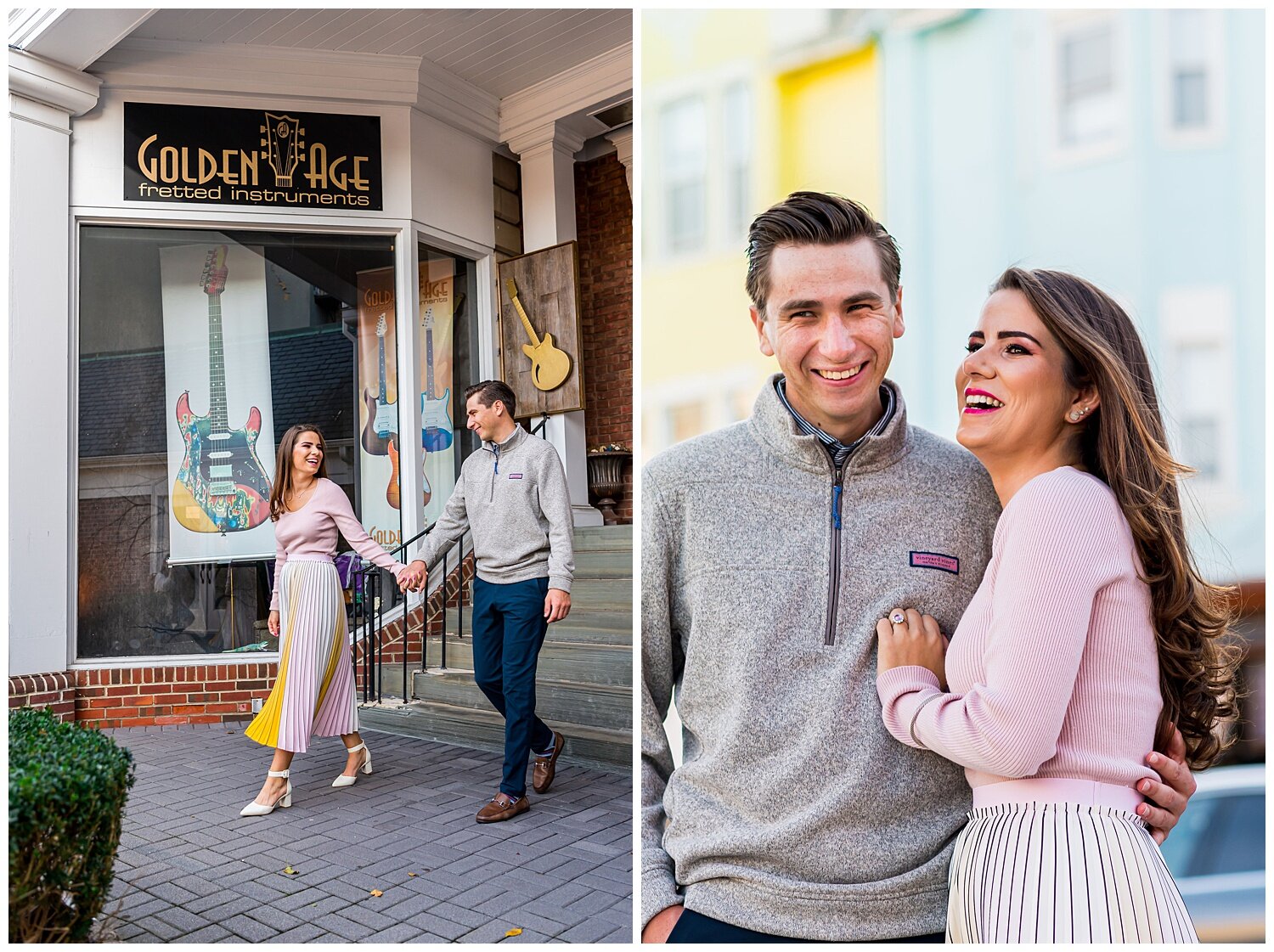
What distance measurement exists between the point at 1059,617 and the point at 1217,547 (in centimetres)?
70

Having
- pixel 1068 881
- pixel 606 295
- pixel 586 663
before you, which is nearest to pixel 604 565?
pixel 586 663

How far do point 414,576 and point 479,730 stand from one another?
64.2 inches

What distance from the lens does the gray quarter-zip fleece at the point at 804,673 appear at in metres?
1.98

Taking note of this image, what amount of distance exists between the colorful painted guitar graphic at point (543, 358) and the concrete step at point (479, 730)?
2.65 m

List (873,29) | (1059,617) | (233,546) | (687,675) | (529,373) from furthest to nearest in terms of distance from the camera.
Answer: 1. (529,373)
2. (233,546)
3. (873,29)
4. (687,675)
5. (1059,617)

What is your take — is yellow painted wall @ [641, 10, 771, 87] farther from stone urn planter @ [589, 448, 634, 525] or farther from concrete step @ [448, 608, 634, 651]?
stone urn planter @ [589, 448, 634, 525]

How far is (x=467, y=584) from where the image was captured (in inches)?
291

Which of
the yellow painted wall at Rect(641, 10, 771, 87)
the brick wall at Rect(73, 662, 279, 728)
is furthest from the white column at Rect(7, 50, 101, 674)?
the yellow painted wall at Rect(641, 10, 771, 87)

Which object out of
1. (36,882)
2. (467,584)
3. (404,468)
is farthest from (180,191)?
(36,882)

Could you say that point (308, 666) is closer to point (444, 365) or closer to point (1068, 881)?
point (444, 365)

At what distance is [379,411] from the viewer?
7477mm

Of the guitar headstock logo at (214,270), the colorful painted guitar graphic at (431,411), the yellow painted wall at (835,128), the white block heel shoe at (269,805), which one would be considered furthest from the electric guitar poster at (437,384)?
the yellow painted wall at (835,128)

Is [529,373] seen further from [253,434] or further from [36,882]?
[36,882]

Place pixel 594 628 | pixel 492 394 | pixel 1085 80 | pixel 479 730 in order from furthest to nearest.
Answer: pixel 594 628 → pixel 479 730 → pixel 492 394 → pixel 1085 80
